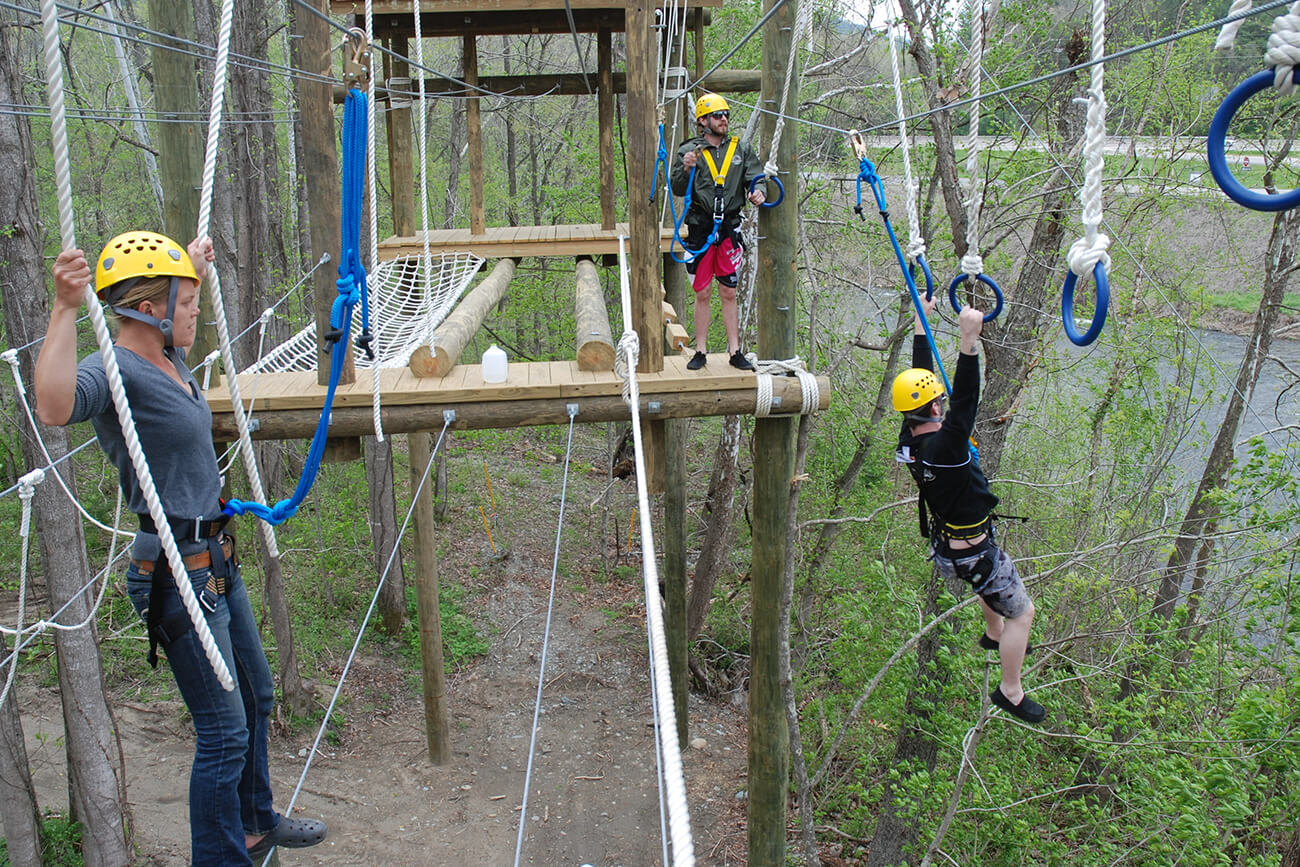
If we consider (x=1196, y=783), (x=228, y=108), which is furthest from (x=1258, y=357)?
(x=228, y=108)

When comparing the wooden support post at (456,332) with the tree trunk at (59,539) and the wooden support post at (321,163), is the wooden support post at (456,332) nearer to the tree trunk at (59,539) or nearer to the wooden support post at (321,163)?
the wooden support post at (321,163)

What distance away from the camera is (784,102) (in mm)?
4199

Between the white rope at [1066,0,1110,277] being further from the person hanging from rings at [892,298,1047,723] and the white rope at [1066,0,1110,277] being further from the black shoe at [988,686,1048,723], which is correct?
the black shoe at [988,686,1048,723]

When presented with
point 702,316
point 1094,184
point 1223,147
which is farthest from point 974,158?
point 702,316

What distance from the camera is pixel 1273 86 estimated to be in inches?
53.4

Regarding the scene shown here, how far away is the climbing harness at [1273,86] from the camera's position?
1.36 m

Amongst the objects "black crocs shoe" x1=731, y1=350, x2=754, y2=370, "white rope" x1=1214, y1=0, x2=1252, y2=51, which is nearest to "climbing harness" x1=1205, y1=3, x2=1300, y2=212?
"white rope" x1=1214, y1=0, x2=1252, y2=51

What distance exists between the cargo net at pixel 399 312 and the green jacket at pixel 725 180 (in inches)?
50.0

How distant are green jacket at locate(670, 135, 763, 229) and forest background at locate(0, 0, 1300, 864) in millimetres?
350

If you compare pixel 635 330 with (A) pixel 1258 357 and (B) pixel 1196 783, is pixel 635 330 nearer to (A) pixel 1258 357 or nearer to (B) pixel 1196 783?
(B) pixel 1196 783

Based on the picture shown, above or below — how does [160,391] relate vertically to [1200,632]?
above

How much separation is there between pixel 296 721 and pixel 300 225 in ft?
18.5

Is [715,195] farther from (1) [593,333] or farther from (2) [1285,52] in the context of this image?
(2) [1285,52]

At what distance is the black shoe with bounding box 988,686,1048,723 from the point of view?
3325 millimetres
